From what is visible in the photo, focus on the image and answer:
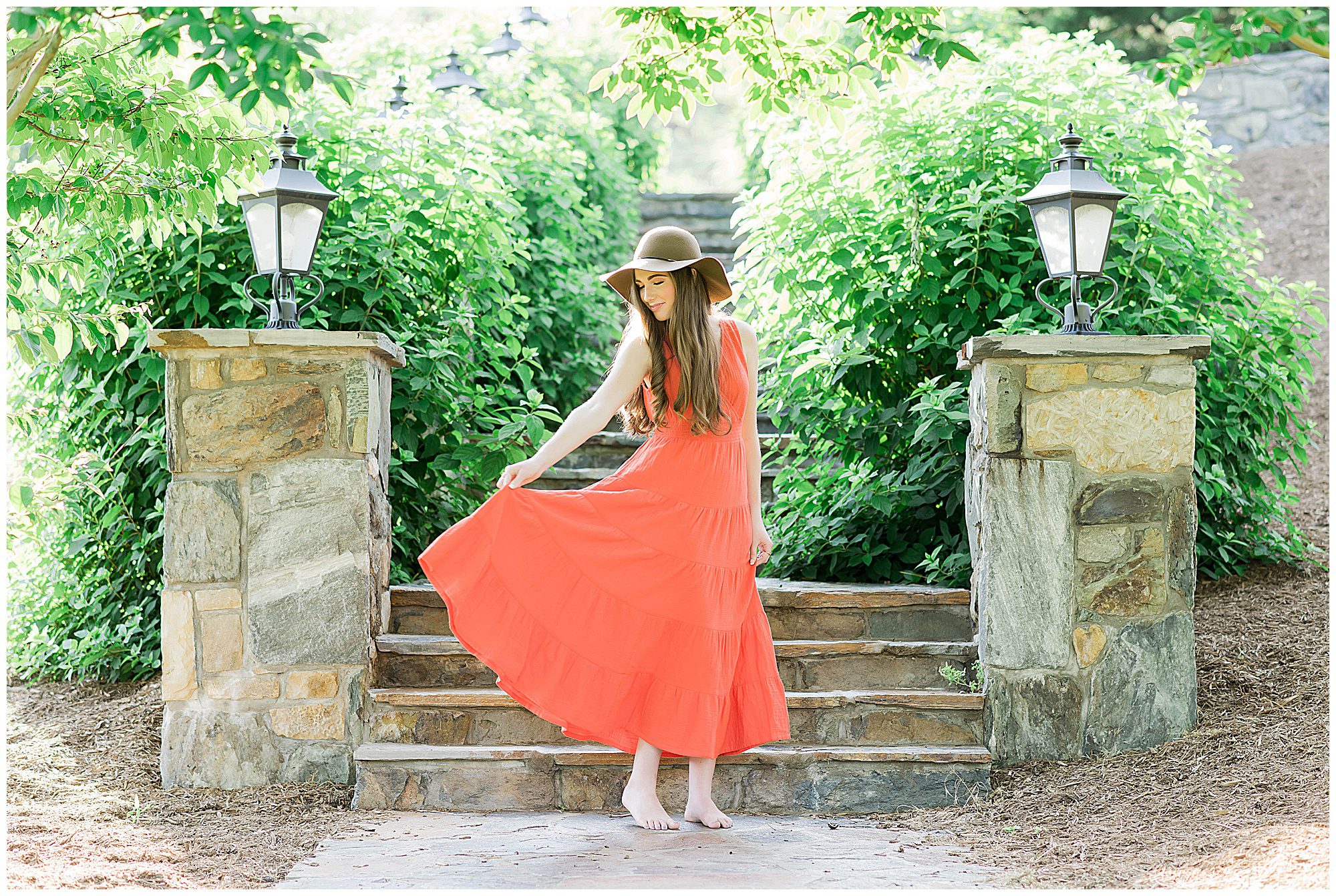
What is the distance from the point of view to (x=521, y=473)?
3.06 m

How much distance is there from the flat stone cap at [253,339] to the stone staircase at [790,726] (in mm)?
929

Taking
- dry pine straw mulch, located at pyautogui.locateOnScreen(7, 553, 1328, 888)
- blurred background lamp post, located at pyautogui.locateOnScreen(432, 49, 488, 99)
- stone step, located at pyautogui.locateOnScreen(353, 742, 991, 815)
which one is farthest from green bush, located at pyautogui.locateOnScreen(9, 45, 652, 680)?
blurred background lamp post, located at pyautogui.locateOnScreen(432, 49, 488, 99)

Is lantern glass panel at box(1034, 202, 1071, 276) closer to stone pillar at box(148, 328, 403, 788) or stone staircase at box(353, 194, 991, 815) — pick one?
stone staircase at box(353, 194, 991, 815)

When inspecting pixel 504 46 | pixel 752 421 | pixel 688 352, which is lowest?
pixel 752 421

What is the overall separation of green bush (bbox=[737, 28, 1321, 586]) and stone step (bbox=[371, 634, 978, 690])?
0.51 m

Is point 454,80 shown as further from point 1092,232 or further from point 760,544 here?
point 760,544

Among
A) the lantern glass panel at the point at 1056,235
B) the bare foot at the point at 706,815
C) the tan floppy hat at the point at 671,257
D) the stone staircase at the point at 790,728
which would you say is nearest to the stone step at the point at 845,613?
the stone staircase at the point at 790,728

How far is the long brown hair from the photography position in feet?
10.1

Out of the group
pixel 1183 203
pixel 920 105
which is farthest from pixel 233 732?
pixel 1183 203

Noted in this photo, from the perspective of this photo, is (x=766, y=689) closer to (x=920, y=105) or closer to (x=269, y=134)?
(x=269, y=134)

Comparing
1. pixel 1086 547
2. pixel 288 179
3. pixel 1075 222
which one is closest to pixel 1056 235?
pixel 1075 222

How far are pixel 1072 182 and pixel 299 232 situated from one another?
97.9 inches

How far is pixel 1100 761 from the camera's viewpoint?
11.2 feet

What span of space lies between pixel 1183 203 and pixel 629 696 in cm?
314
